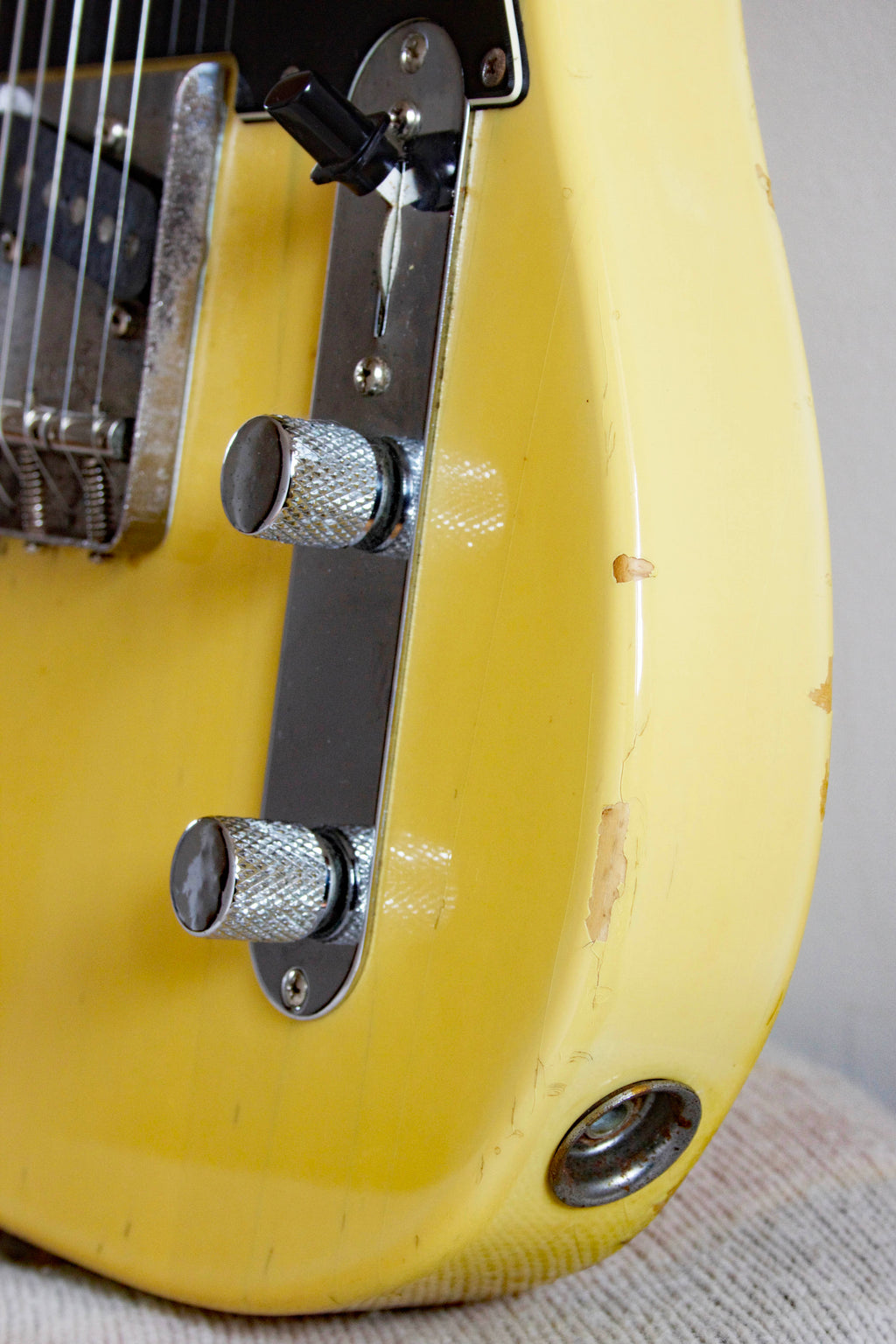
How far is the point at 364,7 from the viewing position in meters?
0.44

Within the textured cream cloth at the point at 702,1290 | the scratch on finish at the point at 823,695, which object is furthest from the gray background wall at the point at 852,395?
the scratch on finish at the point at 823,695

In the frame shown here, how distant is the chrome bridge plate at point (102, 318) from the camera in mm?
489

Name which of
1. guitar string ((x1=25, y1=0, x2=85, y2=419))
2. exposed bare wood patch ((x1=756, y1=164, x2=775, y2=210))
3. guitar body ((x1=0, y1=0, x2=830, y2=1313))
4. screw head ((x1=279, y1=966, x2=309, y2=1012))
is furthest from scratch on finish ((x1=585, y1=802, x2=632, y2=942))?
guitar string ((x1=25, y1=0, x2=85, y2=419))

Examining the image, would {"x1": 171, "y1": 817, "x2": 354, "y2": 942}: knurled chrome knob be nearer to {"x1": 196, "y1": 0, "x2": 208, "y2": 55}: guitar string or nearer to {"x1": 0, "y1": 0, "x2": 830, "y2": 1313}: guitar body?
{"x1": 0, "y1": 0, "x2": 830, "y2": 1313}: guitar body

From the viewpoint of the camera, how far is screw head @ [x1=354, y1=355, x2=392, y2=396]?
16.5 inches

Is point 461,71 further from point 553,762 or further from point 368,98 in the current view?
point 553,762

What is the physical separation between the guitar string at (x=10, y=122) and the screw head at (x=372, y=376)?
19 cm

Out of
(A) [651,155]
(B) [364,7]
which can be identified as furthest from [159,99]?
(A) [651,155]

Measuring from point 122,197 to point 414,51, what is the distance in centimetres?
15

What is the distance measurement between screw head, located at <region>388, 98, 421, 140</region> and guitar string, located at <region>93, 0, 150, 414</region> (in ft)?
0.48

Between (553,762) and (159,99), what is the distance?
1.12 ft

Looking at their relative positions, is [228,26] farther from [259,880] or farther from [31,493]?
[259,880]

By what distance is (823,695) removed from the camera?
1.30ft

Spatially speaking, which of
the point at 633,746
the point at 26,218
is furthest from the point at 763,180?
the point at 26,218
